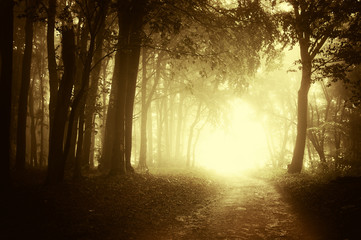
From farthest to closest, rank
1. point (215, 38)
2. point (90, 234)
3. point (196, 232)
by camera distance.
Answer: point (215, 38) < point (196, 232) < point (90, 234)

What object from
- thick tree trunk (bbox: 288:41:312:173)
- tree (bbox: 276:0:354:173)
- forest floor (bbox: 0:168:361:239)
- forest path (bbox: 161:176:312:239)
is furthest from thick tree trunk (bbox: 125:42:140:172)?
thick tree trunk (bbox: 288:41:312:173)

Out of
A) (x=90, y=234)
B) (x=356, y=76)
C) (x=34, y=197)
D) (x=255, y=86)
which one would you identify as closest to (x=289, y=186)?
(x=90, y=234)

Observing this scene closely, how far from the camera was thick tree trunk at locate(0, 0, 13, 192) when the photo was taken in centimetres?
702

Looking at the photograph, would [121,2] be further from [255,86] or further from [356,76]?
[255,86]

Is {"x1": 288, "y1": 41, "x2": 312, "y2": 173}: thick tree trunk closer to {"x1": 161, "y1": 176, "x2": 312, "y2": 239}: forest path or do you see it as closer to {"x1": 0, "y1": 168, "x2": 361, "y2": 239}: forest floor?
{"x1": 0, "y1": 168, "x2": 361, "y2": 239}: forest floor

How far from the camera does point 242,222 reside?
7.36 metres

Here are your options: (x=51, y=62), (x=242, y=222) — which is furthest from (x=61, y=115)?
(x=242, y=222)

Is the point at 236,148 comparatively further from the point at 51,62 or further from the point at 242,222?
the point at 242,222

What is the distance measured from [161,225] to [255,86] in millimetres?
27888

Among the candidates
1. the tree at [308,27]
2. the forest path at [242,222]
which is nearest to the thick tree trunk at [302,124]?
the tree at [308,27]

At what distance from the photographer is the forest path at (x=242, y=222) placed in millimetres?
6375

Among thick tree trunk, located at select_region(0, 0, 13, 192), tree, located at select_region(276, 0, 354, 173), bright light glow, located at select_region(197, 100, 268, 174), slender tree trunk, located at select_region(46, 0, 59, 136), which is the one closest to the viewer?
thick tree trunk, located at select_region(0, 0, 13, 192)

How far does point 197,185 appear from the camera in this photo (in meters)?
12.6

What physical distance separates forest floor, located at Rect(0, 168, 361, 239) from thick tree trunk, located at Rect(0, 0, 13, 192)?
733mm
